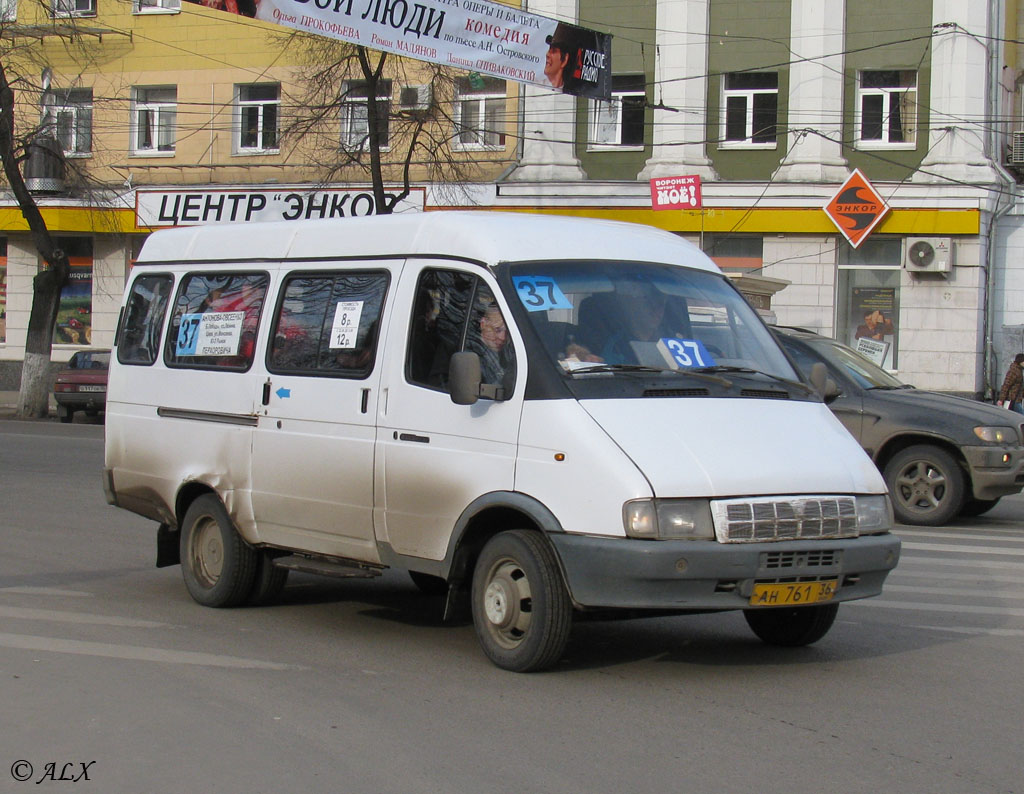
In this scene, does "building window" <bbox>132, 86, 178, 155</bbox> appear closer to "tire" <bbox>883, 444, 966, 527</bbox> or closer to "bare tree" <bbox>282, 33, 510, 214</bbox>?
"bare tree" <bbox>282, 33, 510, 214</bbox>

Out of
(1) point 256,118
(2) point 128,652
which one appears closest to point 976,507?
(2) point 128,652

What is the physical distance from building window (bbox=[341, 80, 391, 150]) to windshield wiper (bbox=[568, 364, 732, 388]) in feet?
65.8

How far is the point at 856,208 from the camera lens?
91.8 feet

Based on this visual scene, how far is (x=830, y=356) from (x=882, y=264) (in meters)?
15.1

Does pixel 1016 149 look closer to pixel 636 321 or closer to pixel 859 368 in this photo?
pixel 859 368

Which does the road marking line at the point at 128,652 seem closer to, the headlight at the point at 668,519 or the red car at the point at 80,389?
the headlight at the point at 668,519

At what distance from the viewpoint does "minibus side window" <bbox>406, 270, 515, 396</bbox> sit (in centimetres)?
688

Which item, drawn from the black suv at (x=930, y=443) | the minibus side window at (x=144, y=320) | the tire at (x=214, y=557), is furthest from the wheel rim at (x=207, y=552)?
the black suv at (x=930, y=443)

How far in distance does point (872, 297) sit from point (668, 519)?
23559mm

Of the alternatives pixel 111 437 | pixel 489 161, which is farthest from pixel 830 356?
pixel 489 161

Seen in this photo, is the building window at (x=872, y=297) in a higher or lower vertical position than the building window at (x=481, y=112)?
lower

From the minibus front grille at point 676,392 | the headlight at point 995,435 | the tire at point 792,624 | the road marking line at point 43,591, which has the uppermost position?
the minibus front grille at point 676,392

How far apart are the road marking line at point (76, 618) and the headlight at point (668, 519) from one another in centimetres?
316

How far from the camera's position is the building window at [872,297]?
28.4 metres
